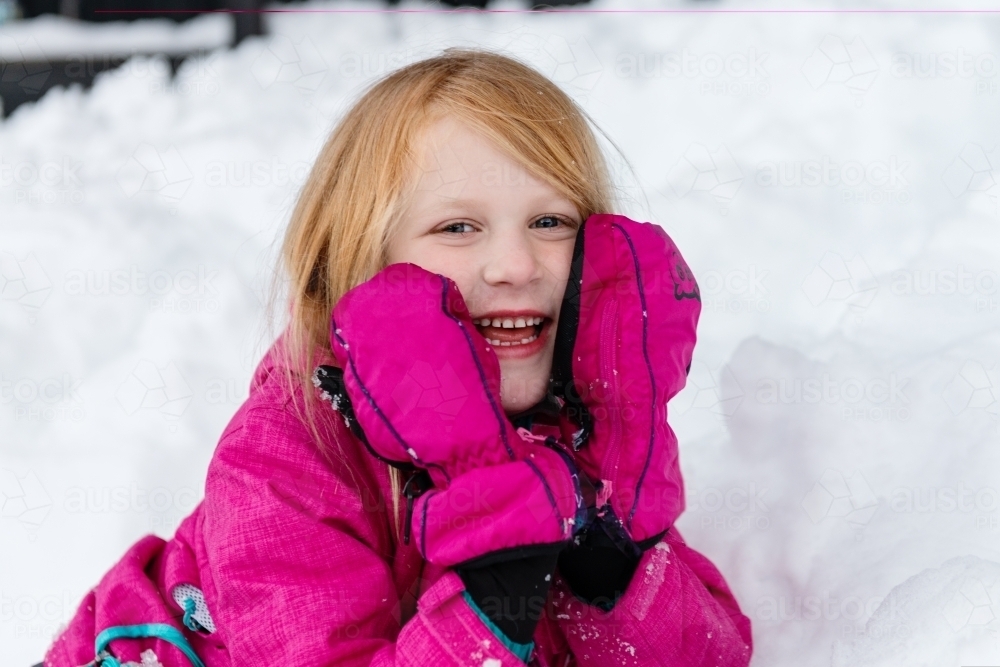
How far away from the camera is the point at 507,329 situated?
1365 mm

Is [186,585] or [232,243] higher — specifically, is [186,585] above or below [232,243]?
above

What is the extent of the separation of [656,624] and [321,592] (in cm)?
43

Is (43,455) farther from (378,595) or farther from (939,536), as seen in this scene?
(939,536)

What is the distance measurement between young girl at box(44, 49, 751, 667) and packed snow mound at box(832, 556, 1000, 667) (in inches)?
8.4

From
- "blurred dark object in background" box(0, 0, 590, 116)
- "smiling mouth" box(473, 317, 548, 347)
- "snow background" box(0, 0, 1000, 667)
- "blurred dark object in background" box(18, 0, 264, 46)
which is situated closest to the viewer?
"smiling mouth" box(473, 317, 548, 347)

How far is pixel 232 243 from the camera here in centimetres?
288

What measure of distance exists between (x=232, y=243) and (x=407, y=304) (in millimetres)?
1794

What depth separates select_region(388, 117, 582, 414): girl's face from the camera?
130cm

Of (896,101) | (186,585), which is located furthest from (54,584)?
(896,101)

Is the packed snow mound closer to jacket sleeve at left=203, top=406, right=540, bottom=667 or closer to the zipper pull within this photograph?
jacket sleeve at left=203, top=406, right=540, bottom=667

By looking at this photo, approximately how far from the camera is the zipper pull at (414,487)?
4.10 feet

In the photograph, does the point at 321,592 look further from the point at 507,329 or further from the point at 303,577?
the point at 507,329

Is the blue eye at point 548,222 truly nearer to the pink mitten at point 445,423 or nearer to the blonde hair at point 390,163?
the blonde hair at point 390,163

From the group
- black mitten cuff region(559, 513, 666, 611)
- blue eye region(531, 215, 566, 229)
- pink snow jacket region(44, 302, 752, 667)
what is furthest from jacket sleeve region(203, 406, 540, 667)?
blue eye region(531, 215, 566, 229)
